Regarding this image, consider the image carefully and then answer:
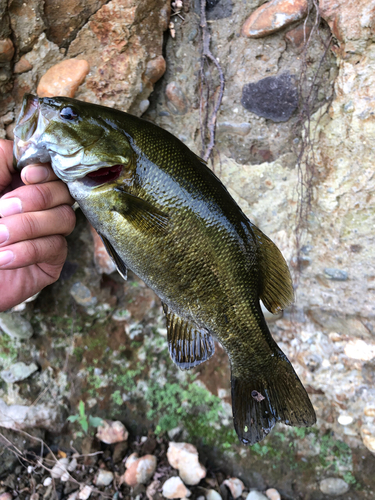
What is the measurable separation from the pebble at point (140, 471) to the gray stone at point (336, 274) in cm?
144

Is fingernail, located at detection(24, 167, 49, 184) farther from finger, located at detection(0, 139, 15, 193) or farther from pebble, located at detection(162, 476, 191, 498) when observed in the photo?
pebble, located at detection(162, 476, 191, 498)

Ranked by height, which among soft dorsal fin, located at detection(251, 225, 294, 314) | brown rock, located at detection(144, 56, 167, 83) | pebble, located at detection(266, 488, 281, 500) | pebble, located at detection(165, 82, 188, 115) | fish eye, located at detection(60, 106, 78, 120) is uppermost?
brown rock, located at detection(144, 56, 167, 83)

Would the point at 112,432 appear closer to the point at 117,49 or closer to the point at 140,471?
the point at 140,471

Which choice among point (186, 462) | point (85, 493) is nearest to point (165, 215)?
point (186, 462)

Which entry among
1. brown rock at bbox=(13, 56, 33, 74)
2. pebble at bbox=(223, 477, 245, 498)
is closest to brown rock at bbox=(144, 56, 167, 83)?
brown rock at bbox=(13, 56, 33, 74)

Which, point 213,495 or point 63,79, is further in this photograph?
point 213,495

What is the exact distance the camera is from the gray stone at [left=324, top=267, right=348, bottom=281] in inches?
72.8

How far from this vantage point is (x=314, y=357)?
200 cm

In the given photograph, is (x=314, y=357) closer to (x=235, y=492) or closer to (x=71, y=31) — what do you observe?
(x=235, y=492)

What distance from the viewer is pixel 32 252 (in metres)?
1.13

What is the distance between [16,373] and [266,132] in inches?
77.8

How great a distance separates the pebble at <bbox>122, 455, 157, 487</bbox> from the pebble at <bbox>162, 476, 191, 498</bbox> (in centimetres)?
13

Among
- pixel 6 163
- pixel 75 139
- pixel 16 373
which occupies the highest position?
pixel 75 139

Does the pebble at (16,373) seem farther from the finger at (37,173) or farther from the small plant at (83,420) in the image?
the finger at (37,173)
